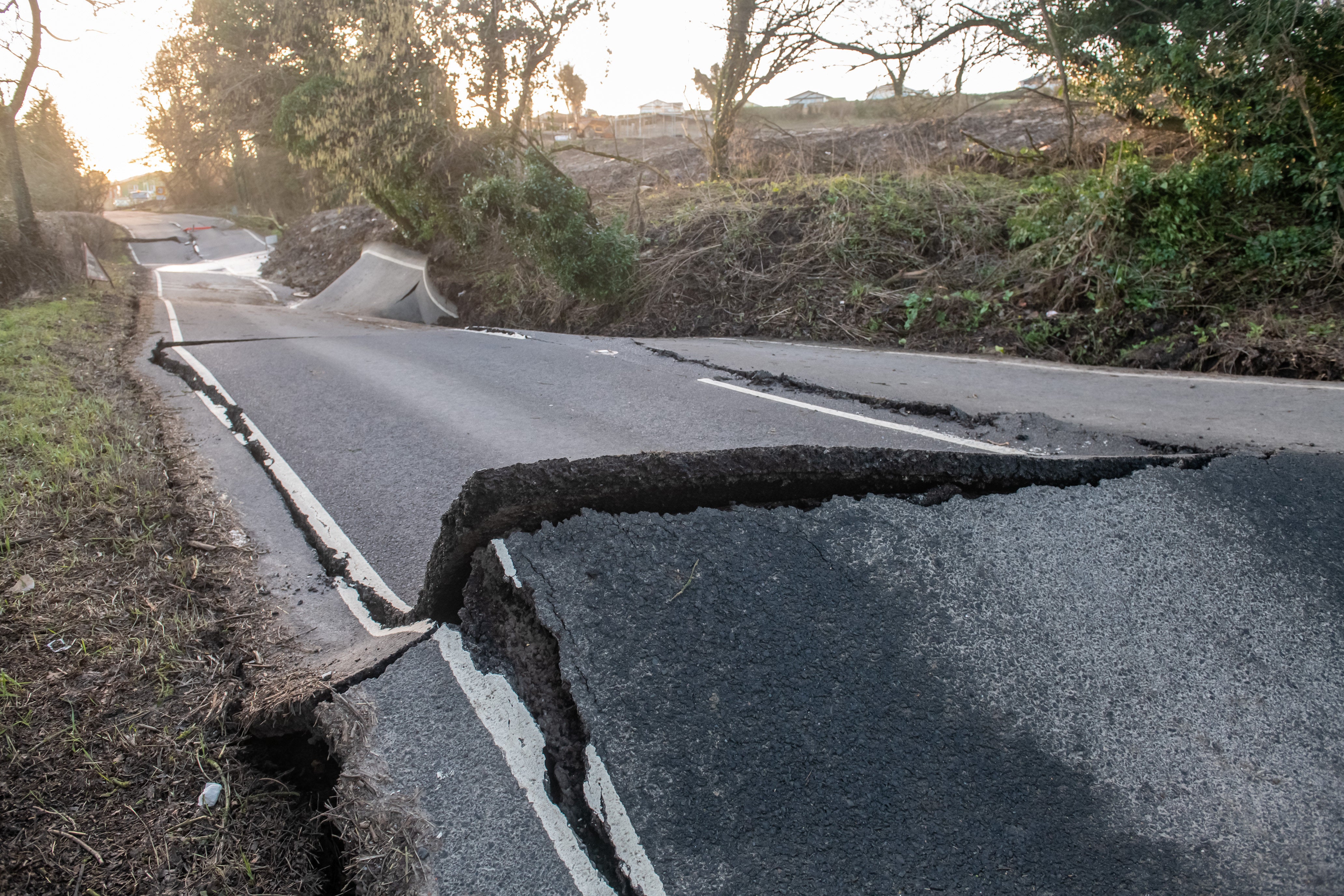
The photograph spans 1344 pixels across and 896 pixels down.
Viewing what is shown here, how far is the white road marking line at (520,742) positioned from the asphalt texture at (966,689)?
0.19m

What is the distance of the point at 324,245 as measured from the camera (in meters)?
26.9

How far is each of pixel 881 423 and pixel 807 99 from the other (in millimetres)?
25511

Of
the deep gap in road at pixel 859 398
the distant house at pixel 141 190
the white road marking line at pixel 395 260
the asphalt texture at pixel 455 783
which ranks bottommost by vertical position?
the asphalt texture at pixel 455 783

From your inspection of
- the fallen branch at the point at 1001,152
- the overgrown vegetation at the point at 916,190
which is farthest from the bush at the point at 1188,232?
the fallen branch at the point at 1001,152

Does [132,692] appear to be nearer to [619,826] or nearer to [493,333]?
[619,826]

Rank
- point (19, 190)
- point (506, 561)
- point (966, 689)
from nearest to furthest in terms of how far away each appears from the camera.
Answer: point (966, 689)
point (506, 561)
point (19, 190)

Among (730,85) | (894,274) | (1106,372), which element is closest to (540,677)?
(1106,372)

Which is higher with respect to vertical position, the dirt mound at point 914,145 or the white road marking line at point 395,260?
the dirt mound at point 914,145

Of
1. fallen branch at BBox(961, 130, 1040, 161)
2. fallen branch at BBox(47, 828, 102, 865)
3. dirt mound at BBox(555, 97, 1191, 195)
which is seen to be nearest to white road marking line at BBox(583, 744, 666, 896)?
fallen branch at BBox(47, 828, 102, 865)

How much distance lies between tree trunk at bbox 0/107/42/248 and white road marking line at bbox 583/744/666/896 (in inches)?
804

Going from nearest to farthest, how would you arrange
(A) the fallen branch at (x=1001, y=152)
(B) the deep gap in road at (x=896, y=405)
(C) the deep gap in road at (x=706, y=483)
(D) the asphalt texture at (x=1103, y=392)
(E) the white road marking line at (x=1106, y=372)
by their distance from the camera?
(C) the deep gap in road at (x=706, y=483) < (B) the deep gap in road at (x=896, y=405) < (D) the asphalt texture at (x=1103, y=392) < (E) the white road marking line at (x=1106, y=372) < (A) the fallen branch at (x=1001, y=152)

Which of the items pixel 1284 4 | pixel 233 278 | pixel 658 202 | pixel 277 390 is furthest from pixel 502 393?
pixel 233 278

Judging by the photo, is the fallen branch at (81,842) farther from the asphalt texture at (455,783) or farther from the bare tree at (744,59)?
the bare tree at (744,59)

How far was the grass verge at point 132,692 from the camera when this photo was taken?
2477 millimetres
